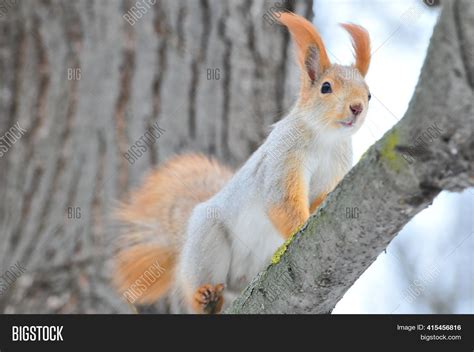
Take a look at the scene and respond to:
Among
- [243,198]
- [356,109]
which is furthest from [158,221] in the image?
[356,109]

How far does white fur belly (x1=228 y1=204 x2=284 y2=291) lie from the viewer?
8.40 ft

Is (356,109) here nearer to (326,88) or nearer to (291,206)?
(326,88)

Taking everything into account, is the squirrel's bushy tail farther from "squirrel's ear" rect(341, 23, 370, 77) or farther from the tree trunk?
"squirrel's ear" rect(341, 23, 370, 77)

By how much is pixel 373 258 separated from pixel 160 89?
1478mm

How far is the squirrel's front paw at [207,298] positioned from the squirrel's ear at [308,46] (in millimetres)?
848

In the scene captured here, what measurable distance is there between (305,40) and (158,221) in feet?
3.26

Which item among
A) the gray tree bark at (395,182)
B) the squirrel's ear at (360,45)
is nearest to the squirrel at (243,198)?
the squirrel's ear at (360,45)

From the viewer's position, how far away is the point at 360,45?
2.36 metres

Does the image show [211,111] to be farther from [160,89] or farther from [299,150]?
[299,150]

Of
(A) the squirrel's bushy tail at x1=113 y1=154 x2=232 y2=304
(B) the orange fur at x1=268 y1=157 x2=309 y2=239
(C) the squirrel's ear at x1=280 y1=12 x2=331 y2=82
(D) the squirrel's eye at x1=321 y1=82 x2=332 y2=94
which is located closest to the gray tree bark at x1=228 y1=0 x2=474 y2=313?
(B) the orange fur at x1=268 y1=157 x2=309 y2=239

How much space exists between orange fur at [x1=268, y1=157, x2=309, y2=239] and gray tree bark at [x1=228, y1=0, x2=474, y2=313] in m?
0.55

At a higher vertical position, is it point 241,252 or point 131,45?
point 131,45

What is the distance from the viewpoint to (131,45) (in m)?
2.80

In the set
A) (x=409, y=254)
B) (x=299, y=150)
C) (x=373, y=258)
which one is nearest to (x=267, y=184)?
(x=299, y=150)
